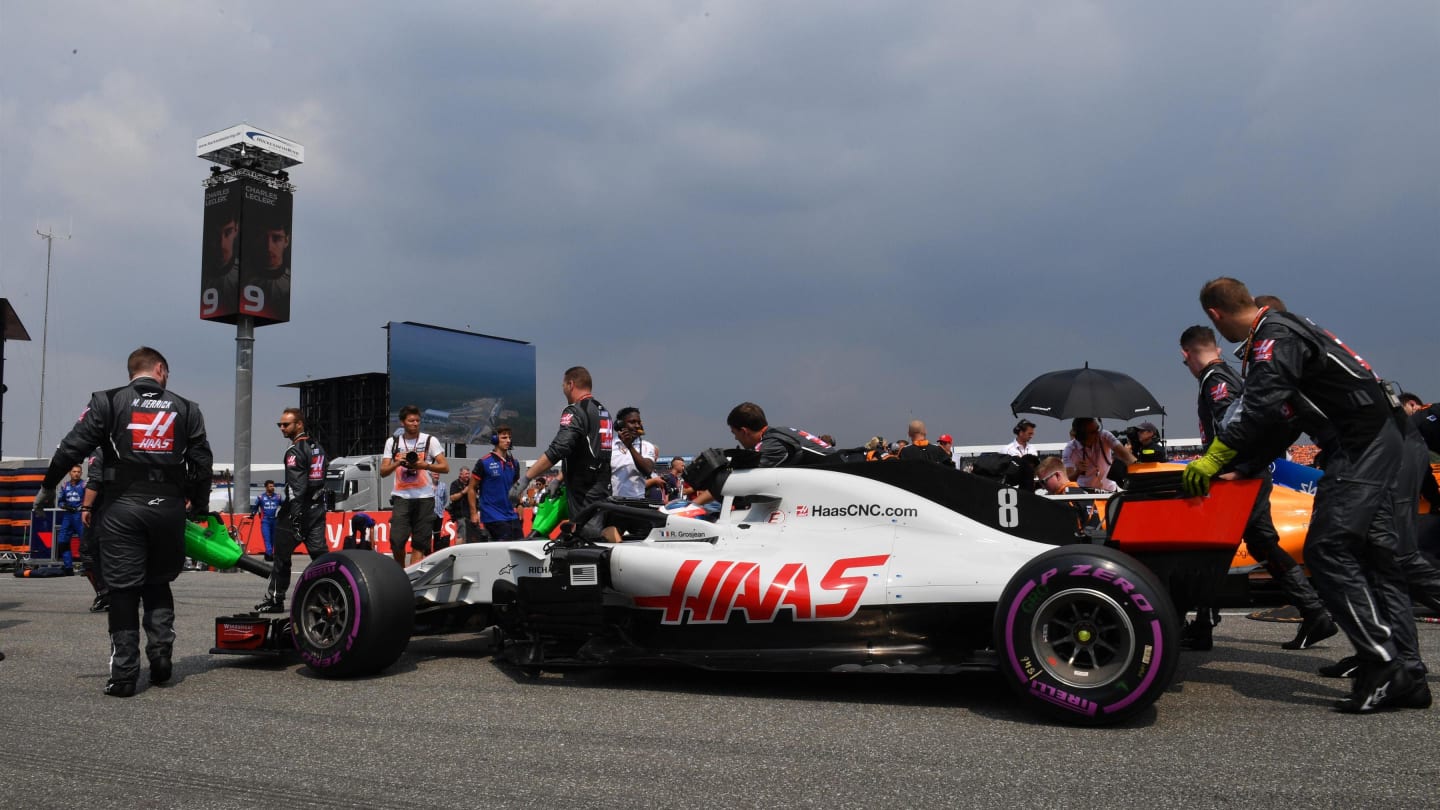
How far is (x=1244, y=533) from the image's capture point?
15.3 feet

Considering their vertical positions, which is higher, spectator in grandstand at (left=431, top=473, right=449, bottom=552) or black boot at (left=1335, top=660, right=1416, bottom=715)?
spectator in grandstand at (left=431, top=473, right=449, bottom=552)

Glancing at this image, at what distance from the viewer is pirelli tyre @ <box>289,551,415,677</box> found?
491 cm

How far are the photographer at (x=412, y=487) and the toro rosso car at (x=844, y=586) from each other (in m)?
3.78

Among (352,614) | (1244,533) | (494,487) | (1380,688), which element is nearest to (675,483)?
(494,487)

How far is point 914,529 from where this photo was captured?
14.3ft

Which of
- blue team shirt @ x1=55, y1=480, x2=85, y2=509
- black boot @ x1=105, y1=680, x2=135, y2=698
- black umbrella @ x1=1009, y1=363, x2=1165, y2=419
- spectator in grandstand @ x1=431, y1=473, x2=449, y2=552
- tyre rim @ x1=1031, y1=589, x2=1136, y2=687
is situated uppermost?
black umbrella @ x1=1009, y1=363, x2=1165, y2=419

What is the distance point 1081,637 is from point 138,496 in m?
4.30

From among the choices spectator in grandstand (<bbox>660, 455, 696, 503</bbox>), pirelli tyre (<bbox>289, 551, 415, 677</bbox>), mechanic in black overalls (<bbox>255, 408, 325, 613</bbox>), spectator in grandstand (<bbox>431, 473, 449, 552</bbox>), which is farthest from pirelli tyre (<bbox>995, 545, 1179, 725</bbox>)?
spectator in grandstand (<bbox>660, 455, 696, 503</bbox>)

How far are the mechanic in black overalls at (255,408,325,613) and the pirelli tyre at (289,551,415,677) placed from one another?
3.69m

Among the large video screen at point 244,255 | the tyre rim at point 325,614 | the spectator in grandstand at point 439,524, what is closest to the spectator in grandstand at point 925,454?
the tyre rim at point 325,614

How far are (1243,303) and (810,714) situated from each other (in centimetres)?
246

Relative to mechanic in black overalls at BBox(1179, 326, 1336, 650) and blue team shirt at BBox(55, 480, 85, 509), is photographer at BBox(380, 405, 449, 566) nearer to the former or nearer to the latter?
mechanic in black overalls at BBox(1179, 326, 1336, 650)

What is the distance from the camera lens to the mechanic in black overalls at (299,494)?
873cm

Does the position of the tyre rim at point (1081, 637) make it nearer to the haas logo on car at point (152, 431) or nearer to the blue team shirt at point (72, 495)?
the haas logo on car at point (152, 431)
